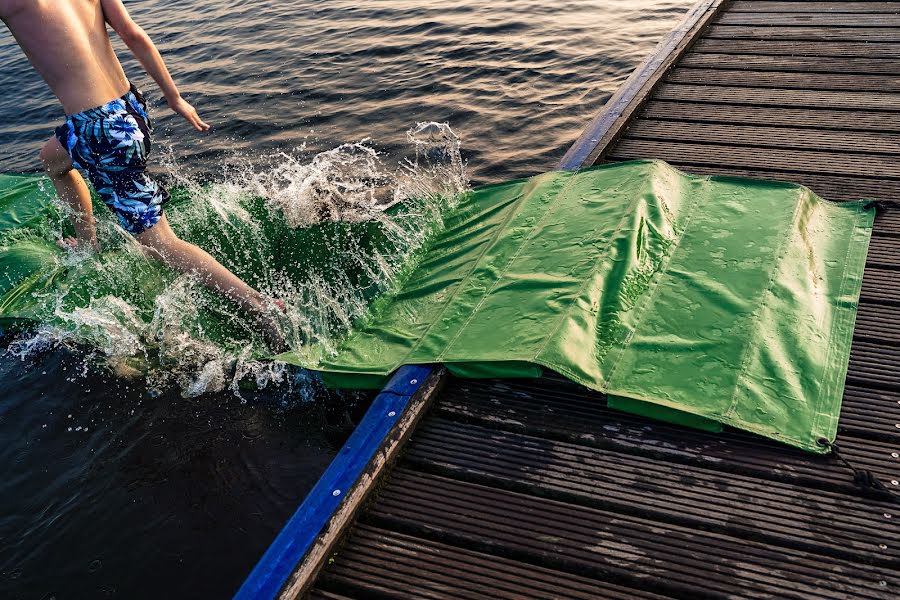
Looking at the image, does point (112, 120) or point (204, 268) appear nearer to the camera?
point (112, 120)

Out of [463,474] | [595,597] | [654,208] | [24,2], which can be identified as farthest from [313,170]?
[595,597]

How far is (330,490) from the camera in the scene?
263 centimetres

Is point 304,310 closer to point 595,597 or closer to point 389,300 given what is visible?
point 389,300

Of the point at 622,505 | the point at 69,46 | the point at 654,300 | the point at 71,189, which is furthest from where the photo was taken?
the point at 71,189

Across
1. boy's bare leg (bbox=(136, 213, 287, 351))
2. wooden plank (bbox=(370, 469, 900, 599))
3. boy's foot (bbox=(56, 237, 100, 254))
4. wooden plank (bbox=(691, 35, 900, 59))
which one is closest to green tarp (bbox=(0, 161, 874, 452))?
wooden plank (bbox=(370, 469, 900, 599))

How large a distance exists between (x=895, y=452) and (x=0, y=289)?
520 cm

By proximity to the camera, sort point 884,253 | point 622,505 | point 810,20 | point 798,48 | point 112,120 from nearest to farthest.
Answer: point 622,505
point 884,253
point 112,120
point 798,48
point 810,20

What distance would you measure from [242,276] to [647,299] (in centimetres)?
276

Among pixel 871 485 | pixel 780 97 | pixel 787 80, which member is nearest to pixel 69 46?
pixel 871 485

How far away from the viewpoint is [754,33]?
6.31 m

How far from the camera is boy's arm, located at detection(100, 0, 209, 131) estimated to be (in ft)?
13.3

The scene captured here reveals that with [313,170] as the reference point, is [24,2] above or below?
above

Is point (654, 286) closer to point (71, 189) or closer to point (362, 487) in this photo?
point (362, 487)

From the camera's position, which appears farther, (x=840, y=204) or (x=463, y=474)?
(x=840, y=204)
